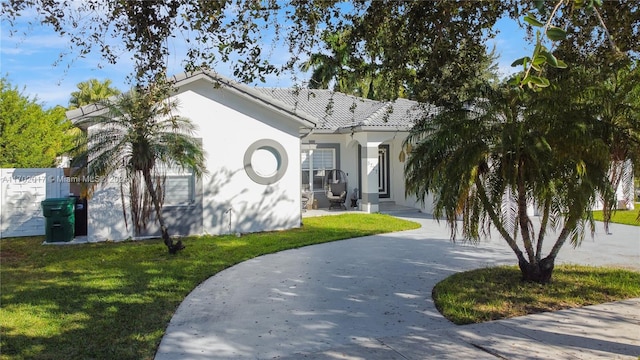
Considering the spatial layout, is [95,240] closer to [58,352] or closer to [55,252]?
[55,252]

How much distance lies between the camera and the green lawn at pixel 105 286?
5.16m

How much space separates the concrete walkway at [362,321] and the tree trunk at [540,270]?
1023 millimetres

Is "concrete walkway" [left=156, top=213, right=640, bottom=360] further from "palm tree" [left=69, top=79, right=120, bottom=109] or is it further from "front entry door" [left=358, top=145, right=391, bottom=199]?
"palm tree" [left=69, top=79, right=120, bottom=109]

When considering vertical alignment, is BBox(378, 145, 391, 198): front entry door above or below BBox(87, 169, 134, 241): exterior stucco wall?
above

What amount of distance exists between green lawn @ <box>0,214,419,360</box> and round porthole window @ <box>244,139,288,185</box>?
1.75m

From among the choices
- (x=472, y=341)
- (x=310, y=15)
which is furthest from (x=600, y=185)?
(x=310, y=15)

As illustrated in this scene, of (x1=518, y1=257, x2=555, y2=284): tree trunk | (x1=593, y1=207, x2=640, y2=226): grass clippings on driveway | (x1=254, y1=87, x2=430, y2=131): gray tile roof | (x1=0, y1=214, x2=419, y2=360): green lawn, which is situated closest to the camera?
(x1=0, y1=214, x2=419, y2=360): green lawn

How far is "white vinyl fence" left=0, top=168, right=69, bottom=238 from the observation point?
13500mm

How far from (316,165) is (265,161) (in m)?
5.66

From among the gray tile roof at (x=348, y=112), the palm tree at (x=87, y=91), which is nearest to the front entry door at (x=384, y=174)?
the gray tile roof at (x=348, y=112)

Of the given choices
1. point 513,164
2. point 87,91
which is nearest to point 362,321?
point 513,164

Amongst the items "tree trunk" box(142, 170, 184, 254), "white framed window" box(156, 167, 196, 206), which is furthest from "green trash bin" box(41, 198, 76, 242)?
"tree trunk" box(142, 170, 184, 254)

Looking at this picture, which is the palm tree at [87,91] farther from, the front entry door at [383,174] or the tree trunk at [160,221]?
the tree trunk at [160,221]

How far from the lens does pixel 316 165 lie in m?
19.2
